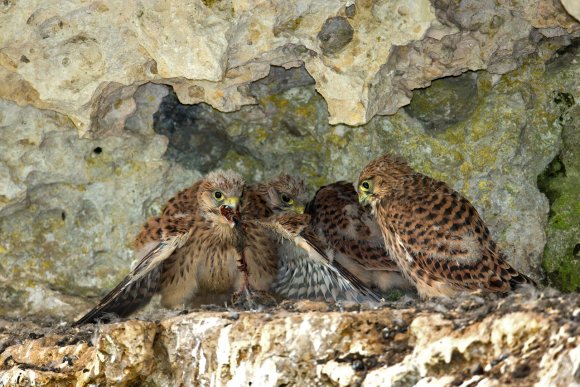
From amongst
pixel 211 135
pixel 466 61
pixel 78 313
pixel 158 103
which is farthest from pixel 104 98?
pixel 466 61

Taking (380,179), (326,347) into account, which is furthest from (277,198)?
(326,347)

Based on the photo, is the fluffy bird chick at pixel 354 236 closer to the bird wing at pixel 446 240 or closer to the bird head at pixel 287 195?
the bird head at pixel 287 195

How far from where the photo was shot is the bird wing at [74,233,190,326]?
5.06 m

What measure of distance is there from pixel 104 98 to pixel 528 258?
2.70 metres

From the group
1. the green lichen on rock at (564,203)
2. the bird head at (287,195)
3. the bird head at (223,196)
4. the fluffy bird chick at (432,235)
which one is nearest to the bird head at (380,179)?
the fluffy bird chick at (432,235)

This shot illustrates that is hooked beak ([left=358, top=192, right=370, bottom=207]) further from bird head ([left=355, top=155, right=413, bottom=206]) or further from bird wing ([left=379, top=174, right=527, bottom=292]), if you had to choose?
bird wing ([left=379, top=174, right=527, bottom=292])

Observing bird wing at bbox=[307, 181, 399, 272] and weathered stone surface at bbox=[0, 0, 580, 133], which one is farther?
bird wing at bbox=[307, 181, 399, 272]

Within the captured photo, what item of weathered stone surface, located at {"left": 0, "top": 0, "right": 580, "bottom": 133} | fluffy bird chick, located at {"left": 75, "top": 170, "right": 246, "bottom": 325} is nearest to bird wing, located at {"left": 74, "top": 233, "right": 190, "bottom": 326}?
fluffy bird chick, located at {"left": 75, "top": 170, "right": 246, "bottom": 325}

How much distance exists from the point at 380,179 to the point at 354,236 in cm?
50

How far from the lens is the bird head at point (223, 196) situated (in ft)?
17.4

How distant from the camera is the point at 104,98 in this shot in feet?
17.5

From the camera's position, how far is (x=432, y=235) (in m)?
4.88

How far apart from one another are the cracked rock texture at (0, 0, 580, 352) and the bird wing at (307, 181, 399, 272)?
0.96 feet

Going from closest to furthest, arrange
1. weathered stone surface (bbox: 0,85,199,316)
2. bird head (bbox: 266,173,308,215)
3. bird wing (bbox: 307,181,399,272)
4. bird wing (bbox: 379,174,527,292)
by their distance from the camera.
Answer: bird wing (bbox: 379,174,527,292) < bird wing (bbox: 307,181,399,272) < bird head (bbox: 266,173,308,215) < weathered stone surface (bbox: 0,85,199,316)
